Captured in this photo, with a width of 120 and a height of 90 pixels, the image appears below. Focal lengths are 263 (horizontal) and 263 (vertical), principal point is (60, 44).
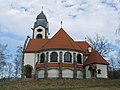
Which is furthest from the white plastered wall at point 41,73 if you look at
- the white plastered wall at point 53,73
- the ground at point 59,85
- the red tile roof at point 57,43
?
the ground at point 59,85

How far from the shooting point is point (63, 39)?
165ft

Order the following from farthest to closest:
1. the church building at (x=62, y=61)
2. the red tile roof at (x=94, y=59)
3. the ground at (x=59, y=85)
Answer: the red tile roof at (x=94, y=59), the church building at (x=62, y=61), the ground at (x=59, y=85)

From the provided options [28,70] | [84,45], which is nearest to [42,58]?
[28,70]

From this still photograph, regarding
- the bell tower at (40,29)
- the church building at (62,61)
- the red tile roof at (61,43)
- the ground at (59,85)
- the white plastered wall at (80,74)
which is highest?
the bell tower at (40,29)

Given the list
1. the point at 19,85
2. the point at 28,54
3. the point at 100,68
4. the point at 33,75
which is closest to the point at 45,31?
the point at 28,54

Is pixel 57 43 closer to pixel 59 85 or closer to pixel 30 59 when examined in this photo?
pixel 30 59

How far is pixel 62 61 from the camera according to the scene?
4791 centimetres

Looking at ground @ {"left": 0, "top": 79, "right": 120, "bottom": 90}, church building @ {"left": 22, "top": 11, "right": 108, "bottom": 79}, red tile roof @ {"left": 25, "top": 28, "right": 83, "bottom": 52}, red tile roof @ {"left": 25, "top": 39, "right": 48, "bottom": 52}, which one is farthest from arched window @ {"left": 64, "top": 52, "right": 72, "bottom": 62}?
ground @ {"left": 0, "top": 79, "right": 120, "bottom": 90}

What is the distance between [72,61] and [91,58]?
3.74 meters

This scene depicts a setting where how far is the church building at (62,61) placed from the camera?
47281mm

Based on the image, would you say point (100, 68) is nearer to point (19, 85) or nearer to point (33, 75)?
point (33, 75)

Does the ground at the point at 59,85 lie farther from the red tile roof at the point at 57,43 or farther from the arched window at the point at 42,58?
the arched window at the point at 42,58

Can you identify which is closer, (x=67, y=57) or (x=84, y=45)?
(x=67, y=57)

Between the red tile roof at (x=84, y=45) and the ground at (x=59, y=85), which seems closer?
the ground at (x=59, y=85)
